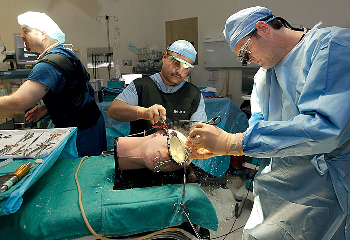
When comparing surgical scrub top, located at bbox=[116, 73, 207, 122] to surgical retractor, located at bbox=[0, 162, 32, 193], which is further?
surgical scrub top, located at bbox=[116, 73, 207, 122]

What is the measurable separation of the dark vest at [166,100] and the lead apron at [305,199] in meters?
0.95

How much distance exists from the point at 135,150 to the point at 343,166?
1159 millimetres

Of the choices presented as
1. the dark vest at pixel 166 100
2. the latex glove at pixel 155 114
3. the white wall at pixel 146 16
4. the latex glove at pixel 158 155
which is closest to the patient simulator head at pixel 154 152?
the latex glove at pixel 158 155

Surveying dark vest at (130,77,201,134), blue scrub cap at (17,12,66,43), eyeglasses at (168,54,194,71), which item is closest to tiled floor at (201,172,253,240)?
dark vest at (130,77,201,134)

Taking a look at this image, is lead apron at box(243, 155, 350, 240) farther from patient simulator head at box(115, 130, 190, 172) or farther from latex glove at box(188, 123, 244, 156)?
patient simulator head at box(115, 130, 190, 172)

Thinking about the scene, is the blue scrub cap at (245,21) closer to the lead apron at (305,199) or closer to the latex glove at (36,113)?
the lead apron at (305,199)

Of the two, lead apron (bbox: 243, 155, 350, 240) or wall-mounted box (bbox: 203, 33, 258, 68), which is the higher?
wall-mounted box (bbox: 203, 33, 258, 68)

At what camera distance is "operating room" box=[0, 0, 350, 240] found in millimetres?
1203

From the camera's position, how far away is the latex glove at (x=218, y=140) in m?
1.18

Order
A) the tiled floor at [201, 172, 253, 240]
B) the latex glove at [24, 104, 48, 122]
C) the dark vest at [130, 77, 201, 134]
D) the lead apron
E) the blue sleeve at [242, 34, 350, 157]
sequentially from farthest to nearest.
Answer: the tiled floor at [201, 172, 253, 240] < the latex glove at [24, 104, 48, 122] < the dark vest at [130, 77, 201, 134] < the lead apron < the blue sleeve at [242, 34, 350, 157]

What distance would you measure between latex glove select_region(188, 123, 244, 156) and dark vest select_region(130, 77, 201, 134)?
761 mm

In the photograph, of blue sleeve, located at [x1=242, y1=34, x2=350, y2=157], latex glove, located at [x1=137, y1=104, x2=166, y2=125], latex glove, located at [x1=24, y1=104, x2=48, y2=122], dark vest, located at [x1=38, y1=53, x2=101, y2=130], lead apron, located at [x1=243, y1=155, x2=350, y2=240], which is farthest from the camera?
latex glove, located at [x1=24, y1=104, x2=48, y2=122]

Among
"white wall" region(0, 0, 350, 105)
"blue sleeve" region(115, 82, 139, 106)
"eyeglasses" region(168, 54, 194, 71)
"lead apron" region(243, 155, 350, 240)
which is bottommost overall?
"lead apron" region(243, 155, 350, 240)

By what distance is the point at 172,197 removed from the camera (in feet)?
4.22
